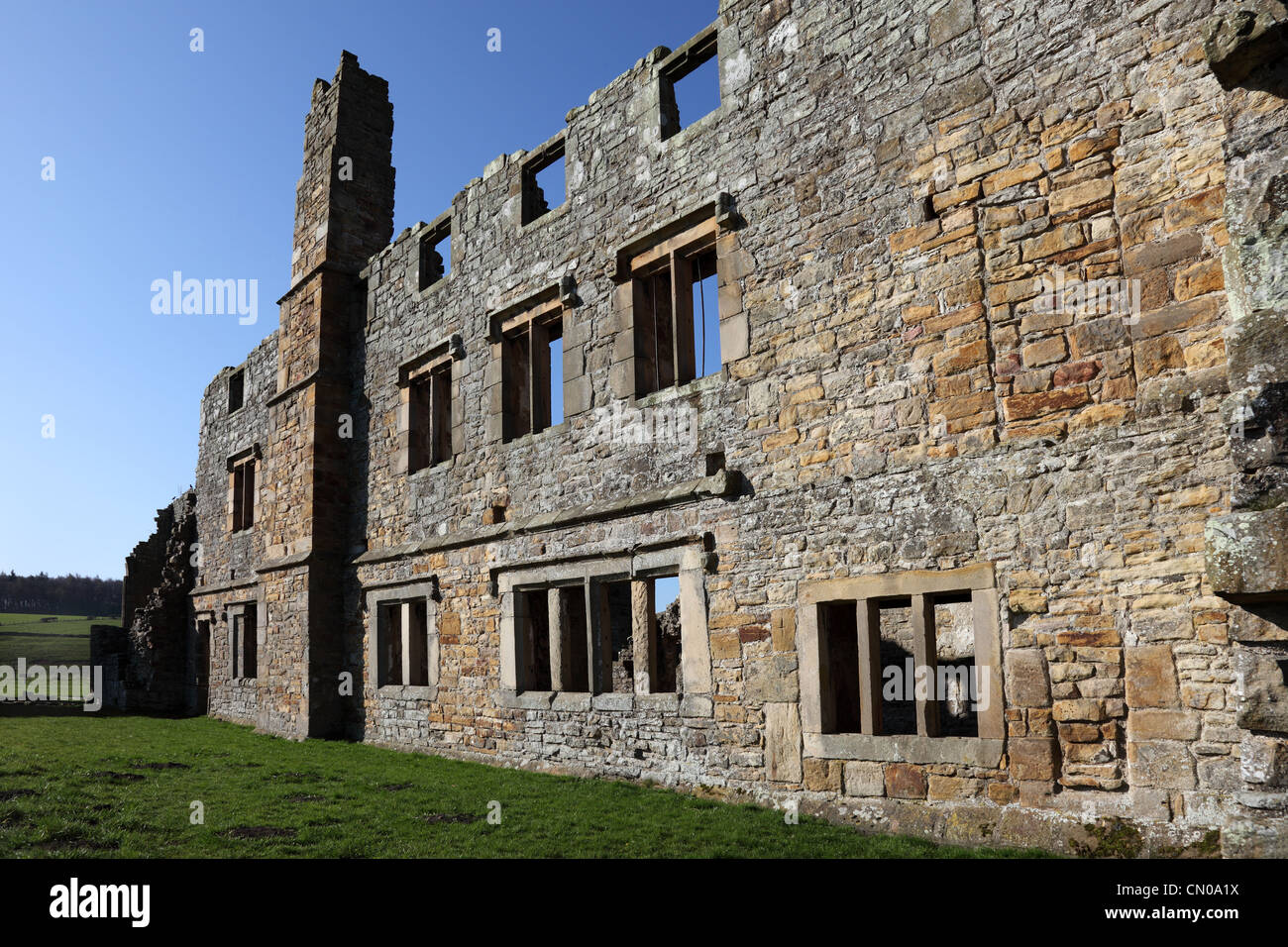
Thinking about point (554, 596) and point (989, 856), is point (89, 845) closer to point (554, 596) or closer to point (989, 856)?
point (554, 596)

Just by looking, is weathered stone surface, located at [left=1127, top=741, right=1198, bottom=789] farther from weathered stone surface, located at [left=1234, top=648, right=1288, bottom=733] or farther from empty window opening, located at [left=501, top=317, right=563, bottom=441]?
empty window opening, located at [left=501, top=317, right=563, bottom=441]

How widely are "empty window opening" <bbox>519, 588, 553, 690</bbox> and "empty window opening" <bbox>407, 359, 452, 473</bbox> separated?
9.12ft

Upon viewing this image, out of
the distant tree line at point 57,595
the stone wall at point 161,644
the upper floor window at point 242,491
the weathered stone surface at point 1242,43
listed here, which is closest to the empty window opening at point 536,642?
the weathered stone surface at point 1242,43

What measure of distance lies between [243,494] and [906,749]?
1534 cm

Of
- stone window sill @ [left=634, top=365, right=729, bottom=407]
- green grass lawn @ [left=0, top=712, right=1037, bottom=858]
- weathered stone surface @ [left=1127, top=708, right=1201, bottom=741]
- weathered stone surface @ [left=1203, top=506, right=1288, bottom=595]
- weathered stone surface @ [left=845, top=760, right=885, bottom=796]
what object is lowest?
green grass lawn @ [left=0, top=712, right=1037, bottom=858]

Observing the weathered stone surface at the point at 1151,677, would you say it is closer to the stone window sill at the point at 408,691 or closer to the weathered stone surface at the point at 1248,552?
the weathered stone surface at the point at 1248,552

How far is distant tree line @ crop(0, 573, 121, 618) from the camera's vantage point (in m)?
61.6

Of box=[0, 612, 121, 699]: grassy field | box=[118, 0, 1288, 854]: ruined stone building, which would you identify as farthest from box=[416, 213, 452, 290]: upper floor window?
box=[0, 612, 121, 699]: grassy field

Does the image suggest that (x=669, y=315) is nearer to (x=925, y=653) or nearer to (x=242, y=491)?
(x=925, y=653)

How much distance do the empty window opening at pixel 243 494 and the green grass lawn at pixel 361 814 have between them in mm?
7475

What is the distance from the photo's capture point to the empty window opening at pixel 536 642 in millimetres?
10305

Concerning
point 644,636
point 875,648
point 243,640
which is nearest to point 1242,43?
point 875,648

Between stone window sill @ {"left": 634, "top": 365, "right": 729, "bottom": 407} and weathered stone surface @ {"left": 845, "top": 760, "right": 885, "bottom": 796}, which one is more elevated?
stone window sill @ {"left": 634, "top": 365, "right": 729, "bottom": 407}
